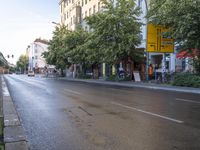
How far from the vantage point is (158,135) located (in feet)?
24.2

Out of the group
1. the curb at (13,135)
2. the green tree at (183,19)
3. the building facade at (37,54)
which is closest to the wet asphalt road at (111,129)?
the curb at (13,135)

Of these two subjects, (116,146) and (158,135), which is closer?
(116,146)

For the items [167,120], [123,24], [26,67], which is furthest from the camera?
[26,67]

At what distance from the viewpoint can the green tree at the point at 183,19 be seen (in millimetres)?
24191

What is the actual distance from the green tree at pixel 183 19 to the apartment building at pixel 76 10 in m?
28.9

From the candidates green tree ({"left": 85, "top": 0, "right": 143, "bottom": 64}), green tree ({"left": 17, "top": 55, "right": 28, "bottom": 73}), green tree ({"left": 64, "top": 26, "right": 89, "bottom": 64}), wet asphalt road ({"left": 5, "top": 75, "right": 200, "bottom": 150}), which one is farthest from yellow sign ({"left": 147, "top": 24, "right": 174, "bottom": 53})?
green tree ({"left": 17, "top": 55, "right": 28, "bottom": 73})

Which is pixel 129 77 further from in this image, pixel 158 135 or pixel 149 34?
pixel 158 135

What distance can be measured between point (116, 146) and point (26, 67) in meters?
159

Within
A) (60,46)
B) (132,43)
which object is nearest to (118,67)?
(132,43)

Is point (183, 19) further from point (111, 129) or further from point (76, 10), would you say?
point (76, 10)

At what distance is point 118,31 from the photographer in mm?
36312

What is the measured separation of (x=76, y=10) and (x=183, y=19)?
4768cm

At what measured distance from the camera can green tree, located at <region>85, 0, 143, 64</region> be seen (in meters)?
36.0

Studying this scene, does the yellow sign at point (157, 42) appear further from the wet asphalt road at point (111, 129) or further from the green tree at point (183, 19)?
the wet asphalt road at point (111, 129)
